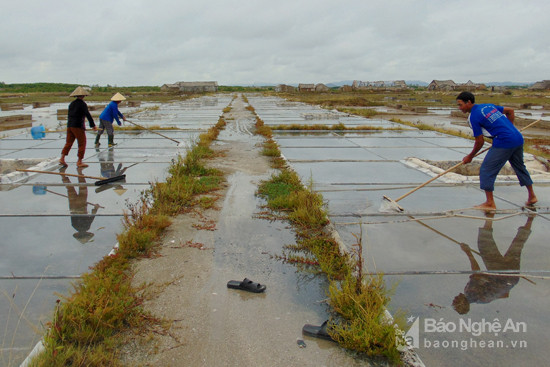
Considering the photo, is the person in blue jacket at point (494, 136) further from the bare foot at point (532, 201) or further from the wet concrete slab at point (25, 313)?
the wet concrete slab at point (25, 313)

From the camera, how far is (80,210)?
208 inches

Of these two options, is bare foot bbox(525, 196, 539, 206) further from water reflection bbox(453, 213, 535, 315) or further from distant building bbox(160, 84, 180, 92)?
distant building bbox(160, 84, 180, 92)

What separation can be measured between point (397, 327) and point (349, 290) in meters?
0.42

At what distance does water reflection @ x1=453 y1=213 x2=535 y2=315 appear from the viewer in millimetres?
3216

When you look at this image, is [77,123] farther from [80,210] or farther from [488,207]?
[488,207]

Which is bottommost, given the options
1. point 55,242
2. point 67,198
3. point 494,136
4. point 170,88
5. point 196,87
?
point 55,242

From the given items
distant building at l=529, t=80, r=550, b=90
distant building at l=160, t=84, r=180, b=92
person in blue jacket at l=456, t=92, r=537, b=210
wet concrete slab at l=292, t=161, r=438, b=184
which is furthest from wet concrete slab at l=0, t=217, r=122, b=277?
distant building at l=529, t=80, r=550, b=90

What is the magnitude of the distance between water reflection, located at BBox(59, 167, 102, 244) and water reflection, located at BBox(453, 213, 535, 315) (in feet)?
12.4

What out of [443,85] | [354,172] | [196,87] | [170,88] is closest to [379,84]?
[443,85]

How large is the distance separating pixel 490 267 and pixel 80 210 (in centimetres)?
496

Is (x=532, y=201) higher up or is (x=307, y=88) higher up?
(x=307, y=88)

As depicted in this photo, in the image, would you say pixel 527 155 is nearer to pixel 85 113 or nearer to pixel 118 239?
pixel 118 239

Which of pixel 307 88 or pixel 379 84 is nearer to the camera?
pixel 307 88

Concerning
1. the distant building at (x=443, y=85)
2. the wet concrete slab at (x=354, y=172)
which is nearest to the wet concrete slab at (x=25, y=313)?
the wet concrete slab at (x=354, y=172)
